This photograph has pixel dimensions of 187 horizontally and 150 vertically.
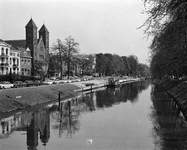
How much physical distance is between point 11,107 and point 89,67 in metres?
93.8

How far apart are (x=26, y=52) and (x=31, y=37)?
298 inches

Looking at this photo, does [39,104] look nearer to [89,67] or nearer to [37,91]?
[37,91]

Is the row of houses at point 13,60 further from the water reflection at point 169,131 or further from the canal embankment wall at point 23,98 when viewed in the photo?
the water reflection at point 169,131

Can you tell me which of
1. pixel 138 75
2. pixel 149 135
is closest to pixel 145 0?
pixel 149 135

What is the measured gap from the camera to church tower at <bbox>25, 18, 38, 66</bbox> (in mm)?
96225

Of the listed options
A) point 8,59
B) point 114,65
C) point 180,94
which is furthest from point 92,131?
point 114,65

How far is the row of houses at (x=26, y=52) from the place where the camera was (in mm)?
75875

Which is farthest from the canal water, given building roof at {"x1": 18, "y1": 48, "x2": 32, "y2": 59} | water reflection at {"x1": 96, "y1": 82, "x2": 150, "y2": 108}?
building roof at {"x1": 18, "y1": 48, "x2": 32, "y2": 59}

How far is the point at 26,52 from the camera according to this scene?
92.8 metres

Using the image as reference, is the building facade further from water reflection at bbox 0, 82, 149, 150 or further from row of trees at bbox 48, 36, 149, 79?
water reflection at bbox 0, 82, 149, 150

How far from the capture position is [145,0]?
16.4m

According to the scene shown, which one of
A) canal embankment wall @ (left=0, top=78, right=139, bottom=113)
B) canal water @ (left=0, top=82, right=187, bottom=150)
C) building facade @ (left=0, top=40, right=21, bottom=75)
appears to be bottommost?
canal water @ (left=0, top=82, right=187, bottom=150)

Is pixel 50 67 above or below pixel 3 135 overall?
above

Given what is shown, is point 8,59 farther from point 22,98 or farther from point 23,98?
point 22,98
